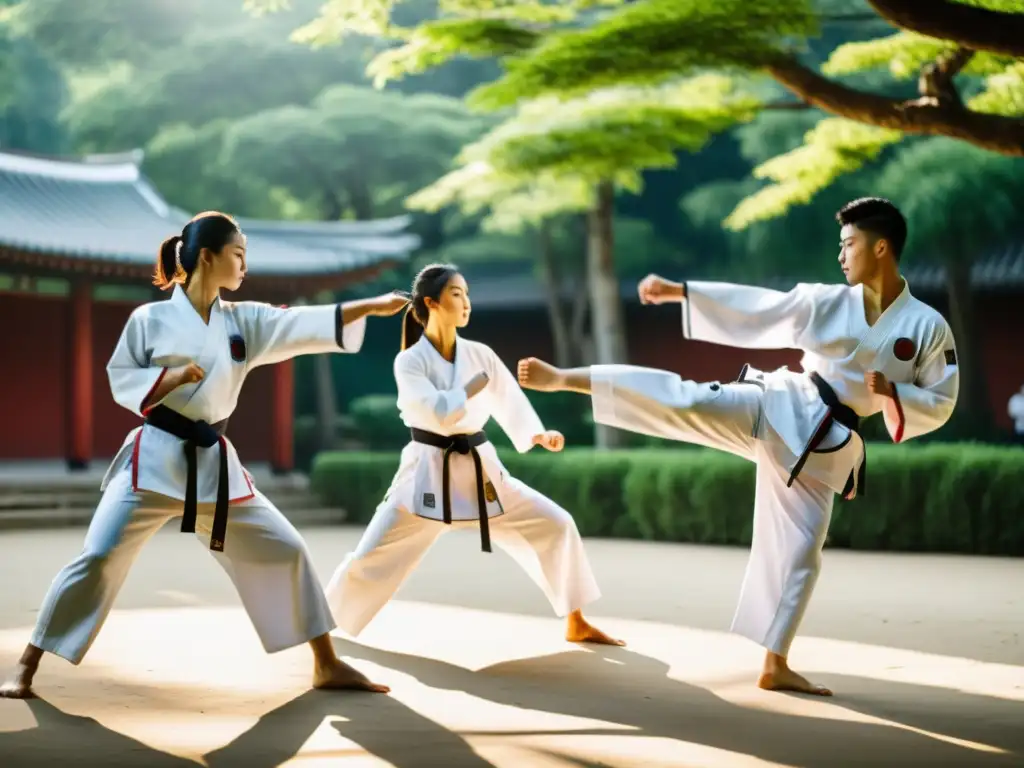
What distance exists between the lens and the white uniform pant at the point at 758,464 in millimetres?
4375

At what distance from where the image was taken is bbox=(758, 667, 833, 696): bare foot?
432 centimetres

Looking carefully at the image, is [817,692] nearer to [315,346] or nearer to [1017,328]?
[315,346]

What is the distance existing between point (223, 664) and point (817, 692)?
2125mm

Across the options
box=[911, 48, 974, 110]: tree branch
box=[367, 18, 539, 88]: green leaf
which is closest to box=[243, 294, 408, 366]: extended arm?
box=[911, 48, 974, 110]: tree branch

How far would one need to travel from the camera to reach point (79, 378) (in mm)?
15453

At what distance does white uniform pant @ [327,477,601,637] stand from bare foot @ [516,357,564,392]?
0.88m

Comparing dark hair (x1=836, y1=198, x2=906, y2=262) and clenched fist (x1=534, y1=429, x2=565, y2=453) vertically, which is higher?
dark hair (x1=836, y1=198, x2=906, y2=262)

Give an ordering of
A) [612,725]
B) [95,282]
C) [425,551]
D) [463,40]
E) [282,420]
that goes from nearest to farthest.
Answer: [612,725] < [425,551] < [463,40] < [95,282] < [282,420]

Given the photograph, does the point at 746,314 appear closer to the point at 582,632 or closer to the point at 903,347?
the point at 903,347

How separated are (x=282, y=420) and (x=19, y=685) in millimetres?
12930

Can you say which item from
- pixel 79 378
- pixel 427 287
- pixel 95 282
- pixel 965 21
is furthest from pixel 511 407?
pixel 95 282

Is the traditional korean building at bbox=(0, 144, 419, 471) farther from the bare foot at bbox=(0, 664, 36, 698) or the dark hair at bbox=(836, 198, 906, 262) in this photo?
the dark hair at bbox=(836, 198, 906, 262)

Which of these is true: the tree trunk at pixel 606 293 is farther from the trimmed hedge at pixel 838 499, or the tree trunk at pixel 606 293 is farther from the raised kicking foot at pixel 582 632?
the raised kicking foot at pixel 582 632

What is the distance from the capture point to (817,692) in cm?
428
